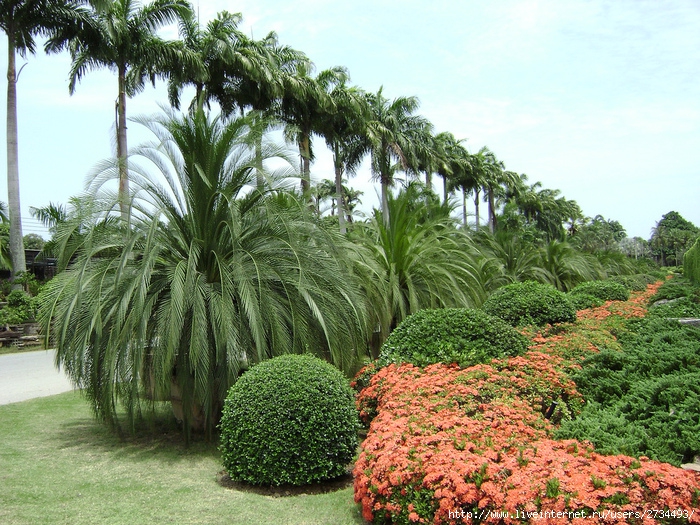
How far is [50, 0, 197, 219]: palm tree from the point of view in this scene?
19.5 m

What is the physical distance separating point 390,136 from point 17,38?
17206mm

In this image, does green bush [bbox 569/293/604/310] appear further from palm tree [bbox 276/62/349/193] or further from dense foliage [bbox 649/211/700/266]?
dense foliage [bbox 649/211/700/266]

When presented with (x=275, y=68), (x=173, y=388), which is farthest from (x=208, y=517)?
(x=275, y=68)

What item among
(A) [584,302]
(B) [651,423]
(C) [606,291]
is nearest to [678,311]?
(A) [584,302]

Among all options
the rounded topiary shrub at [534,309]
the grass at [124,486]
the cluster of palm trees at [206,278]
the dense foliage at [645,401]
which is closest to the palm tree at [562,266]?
the rounded topiary shrub at [534,309]

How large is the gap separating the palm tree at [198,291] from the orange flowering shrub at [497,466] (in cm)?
174

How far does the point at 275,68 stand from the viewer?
22891 millimetres

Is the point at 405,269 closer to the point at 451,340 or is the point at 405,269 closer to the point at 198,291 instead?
the point at 451,340

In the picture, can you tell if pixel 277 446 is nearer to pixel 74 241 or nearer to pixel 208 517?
pixel 208 517

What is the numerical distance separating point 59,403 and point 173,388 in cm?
339

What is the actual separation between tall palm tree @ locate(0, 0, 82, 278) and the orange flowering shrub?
16.5 m

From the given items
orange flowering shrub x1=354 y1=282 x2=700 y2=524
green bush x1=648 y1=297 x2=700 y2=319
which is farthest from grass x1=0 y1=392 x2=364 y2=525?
green bush x1=648 y1=297 x2=700 y2=319

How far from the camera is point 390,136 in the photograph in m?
30.7

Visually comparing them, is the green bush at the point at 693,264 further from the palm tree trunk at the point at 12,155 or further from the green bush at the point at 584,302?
the palm tree trunk at the point at 12,155
